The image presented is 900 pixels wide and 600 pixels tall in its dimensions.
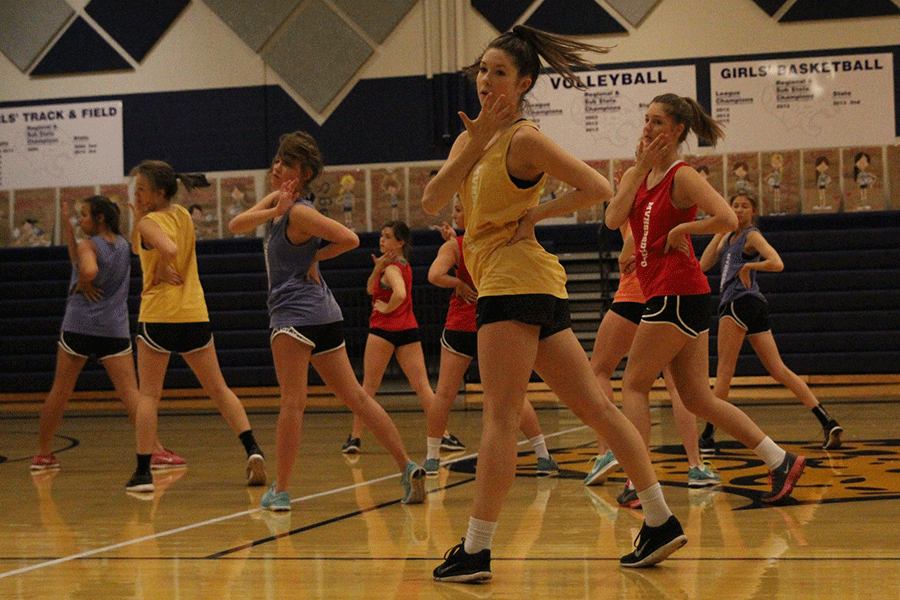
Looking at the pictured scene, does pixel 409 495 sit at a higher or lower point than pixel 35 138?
lower

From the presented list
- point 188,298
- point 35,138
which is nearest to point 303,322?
point 188,298

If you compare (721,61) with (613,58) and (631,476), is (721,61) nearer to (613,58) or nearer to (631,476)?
(613,58)

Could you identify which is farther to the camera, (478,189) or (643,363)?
(643,363)

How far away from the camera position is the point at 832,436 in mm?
6129

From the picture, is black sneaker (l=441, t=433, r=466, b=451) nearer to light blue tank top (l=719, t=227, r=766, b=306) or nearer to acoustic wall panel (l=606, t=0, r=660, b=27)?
light blue tank top (l=719, t=227, r=766, b=306)

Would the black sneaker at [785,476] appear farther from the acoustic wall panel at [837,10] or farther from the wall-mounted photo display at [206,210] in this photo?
the wall-mounted photo display at [206,210]

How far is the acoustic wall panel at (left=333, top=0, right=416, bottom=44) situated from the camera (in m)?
12.3

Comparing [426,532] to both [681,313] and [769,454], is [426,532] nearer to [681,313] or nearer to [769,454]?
[681,313]

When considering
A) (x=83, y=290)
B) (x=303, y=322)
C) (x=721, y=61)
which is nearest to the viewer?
(x=303, y=322)

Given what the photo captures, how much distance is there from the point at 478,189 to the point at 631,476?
3.13 ft

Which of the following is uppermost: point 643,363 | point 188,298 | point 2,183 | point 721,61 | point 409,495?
point 721,61

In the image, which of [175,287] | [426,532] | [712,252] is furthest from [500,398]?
[712,252]

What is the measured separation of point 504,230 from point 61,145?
11140mm

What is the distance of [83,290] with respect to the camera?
629 centimetres
